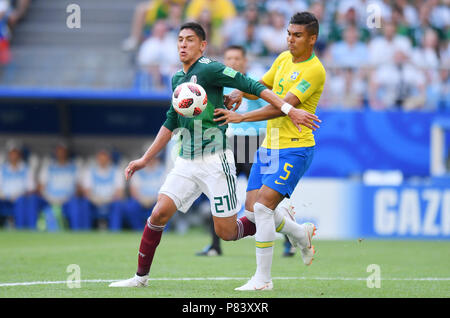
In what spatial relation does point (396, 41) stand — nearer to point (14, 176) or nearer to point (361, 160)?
point (361, 160)

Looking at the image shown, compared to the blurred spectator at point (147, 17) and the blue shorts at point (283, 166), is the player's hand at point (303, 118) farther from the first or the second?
the blurred spectator at point (147, 17)

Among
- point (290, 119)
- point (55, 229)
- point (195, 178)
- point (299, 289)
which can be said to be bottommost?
point (55, 229)

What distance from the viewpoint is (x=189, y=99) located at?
7.24 m

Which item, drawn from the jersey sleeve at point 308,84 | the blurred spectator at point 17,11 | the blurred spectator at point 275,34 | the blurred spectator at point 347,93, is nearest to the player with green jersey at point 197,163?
the jersey sleeve at point 308,84

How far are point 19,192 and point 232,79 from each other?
1073cm

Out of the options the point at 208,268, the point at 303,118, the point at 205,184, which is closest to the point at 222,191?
the point at 205,184

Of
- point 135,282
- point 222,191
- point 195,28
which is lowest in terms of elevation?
point 135,282

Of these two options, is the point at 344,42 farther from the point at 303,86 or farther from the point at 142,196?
the point at 303,86

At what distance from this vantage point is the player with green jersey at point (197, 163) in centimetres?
740

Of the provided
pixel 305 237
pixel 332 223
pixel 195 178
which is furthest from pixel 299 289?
pixel 332 223

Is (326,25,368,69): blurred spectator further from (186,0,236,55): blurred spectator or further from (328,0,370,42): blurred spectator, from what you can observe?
(186,0,236,55): blurred spectator

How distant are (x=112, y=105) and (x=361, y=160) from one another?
5.62 metres

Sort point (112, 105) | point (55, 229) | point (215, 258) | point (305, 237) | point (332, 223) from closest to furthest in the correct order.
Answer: point (305, 237), point (215, 258), point (332, 223), point (55, 229), point (112, 105)

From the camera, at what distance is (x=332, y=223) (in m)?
15.4
